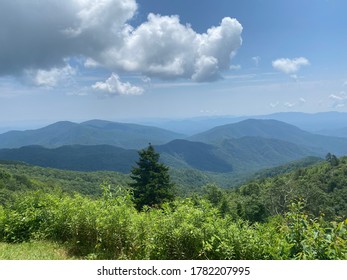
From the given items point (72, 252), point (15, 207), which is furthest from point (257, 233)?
point (15, 207)

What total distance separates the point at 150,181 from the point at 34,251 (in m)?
26.8

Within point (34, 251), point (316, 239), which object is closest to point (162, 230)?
point (316, 239)

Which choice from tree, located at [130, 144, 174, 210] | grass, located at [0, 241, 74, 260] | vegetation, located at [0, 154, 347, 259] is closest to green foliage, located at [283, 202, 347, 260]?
vegetation, located at [0, 154, 347, 259]

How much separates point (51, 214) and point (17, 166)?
182193 mm

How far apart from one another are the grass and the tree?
23375 millimetres

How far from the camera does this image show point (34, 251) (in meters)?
6.14

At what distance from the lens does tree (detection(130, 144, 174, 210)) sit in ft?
102

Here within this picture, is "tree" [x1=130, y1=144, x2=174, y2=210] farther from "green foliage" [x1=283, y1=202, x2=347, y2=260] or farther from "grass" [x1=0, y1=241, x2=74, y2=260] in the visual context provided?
"green foliage" [x1=283, y1=202, x2=347, y2=260]

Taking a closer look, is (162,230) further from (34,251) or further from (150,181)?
(150,181)

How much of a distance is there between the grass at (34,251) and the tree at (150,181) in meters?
23.4

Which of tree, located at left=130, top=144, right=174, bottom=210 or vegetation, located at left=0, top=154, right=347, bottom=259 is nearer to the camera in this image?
vegetation, located at left=0, top=154, right=347, bottom=259

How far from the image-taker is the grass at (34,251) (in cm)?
571

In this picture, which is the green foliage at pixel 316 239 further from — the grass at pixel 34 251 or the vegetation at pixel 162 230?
the grass at pixel 34 251

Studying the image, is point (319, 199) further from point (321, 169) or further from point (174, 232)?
point (174, 232)
